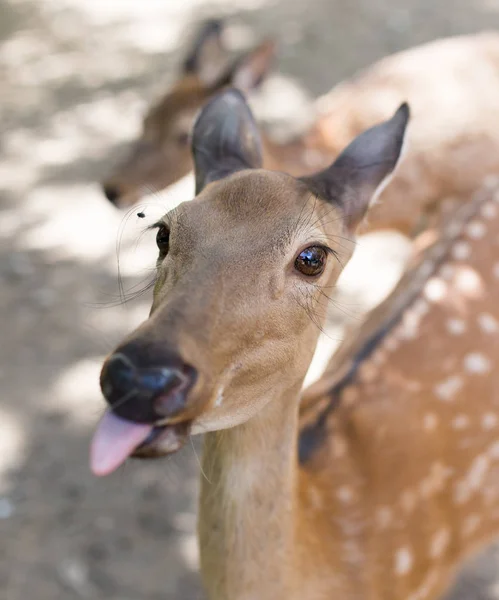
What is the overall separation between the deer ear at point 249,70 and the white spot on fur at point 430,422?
88.6 inches

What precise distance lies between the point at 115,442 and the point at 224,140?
1089 millimetres

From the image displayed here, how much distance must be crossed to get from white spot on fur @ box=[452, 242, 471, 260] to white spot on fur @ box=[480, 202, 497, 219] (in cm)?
19

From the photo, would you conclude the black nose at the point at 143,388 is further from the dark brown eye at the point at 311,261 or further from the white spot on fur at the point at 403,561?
the white spot on fur at the point at 403,561

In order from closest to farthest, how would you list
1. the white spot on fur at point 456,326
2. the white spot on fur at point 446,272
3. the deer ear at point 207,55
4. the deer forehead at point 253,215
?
the deer forehead at point 253,215, the white spot on fur at point 456,326, the white spot on fur at point 446,272, the deer ear at point 207,55

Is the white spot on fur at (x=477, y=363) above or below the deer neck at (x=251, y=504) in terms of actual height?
below

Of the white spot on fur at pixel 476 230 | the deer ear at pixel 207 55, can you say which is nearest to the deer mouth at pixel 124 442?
the white spot on fur at pixel 476 230

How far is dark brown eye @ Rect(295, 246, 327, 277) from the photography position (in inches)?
70.9

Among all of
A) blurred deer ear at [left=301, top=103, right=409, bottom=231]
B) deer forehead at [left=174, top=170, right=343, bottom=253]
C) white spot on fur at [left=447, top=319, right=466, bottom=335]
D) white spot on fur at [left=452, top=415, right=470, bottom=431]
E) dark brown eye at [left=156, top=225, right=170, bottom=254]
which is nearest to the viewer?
deer forehead at [left=174, top=170, right=343, bottom=253]

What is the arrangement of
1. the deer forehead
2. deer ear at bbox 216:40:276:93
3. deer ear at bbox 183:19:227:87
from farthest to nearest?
deer ear at bbox 183:19:227:87 → deer ear at bbox 216:40:276:93 → the deer forehead

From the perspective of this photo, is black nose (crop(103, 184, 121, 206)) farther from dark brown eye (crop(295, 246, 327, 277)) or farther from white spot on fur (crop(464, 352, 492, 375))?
dark brown eye (crop(295, 246, 327, 277))

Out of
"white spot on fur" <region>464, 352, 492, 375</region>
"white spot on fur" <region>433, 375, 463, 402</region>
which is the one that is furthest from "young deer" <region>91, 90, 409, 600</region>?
"white spot on fur" <region>464, 352, 492, 375</region>

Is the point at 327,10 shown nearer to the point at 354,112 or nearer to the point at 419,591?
the point at 354,112

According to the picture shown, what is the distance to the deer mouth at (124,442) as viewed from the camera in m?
1.45

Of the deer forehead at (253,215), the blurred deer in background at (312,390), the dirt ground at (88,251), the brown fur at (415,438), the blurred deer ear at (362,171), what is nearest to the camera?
the blurred deer in background at (312,390)
